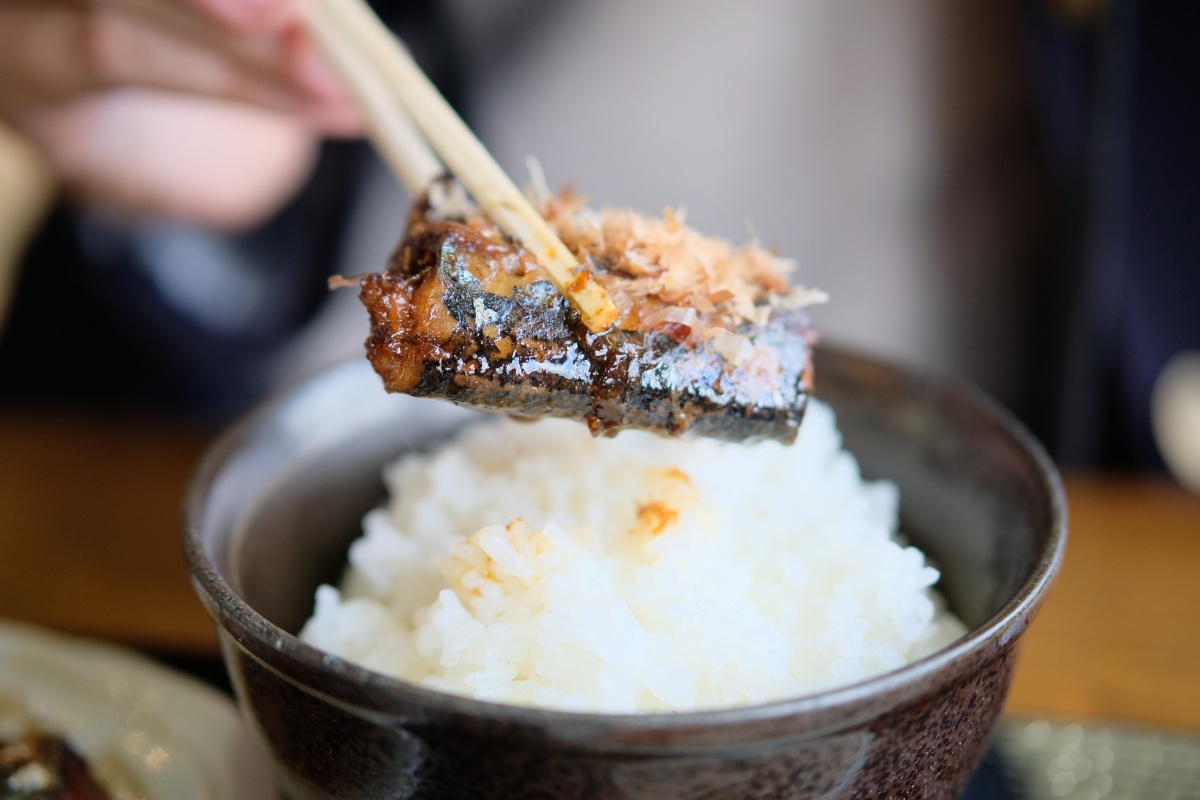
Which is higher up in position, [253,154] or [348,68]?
[348,68]

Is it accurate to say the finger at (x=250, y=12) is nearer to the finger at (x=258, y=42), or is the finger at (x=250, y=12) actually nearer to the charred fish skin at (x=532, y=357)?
the finger at (x=258, y=42)

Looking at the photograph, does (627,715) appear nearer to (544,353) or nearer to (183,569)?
(544,353)

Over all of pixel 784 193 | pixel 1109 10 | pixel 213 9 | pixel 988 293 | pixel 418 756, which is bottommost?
pixel 988 293

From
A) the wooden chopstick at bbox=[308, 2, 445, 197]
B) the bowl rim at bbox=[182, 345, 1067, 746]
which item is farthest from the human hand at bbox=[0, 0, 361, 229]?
the bowl rim at bbox=[182, 345, 1067, 746]

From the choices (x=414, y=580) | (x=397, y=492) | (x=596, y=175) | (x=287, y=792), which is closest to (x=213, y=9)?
(x=397, y=492)

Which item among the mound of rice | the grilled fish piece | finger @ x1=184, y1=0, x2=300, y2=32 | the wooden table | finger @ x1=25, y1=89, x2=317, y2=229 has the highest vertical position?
finger @ x1=184, y1=0, x2=300, y2=32

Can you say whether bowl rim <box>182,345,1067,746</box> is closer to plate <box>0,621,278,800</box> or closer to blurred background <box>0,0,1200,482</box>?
plate <box>0,621,278,800</box>

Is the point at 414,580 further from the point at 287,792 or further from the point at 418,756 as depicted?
the point at 418,756
